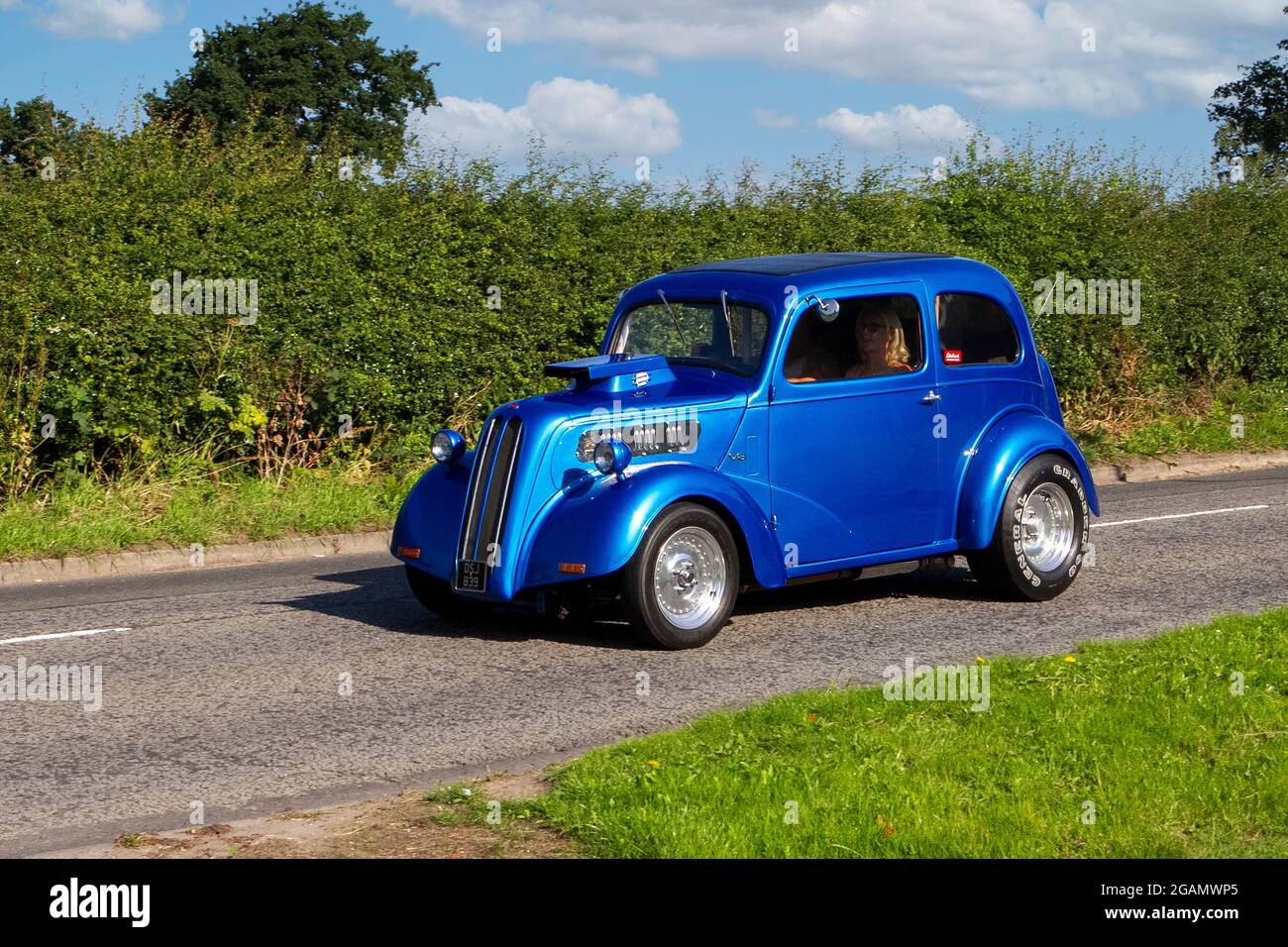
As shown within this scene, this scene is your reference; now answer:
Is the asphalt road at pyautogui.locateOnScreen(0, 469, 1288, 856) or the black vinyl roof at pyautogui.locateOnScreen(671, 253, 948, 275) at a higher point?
the black vinyl roof at pyautogui.locateOnScreen(671, 253, 948, 275)

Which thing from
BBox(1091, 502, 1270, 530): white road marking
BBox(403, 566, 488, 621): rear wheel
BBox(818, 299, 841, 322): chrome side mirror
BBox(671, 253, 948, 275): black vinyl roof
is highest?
BBox(671, 253, 948, 275): black vinyl roof

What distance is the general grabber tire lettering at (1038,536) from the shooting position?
32.0ft

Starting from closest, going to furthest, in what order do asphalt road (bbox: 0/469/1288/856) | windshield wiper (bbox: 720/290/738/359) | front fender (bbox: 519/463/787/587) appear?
asphalt road (bbox: 0/469/1288/856) < front fender (bbox: 519/463/787/587) < windshield wiper (bbox: 720/290/738/359)

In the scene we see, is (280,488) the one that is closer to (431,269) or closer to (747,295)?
(431,269)

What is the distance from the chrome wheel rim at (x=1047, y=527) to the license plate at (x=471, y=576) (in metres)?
3.46

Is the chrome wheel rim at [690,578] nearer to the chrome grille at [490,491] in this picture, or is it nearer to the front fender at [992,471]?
the chrome grille at [490,491]

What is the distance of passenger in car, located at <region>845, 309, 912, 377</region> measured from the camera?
9445 millimetres

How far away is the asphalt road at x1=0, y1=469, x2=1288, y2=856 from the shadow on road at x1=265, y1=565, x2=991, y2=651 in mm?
32

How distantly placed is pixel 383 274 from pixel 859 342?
706cm

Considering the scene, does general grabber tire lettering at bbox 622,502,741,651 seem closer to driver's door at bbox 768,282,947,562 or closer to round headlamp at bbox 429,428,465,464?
driver's door at bbox 768,282,947,562

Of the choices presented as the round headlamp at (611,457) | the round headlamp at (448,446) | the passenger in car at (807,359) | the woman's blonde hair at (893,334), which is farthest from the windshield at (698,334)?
the round headlamp at (448,446)

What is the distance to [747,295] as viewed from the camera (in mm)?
9344

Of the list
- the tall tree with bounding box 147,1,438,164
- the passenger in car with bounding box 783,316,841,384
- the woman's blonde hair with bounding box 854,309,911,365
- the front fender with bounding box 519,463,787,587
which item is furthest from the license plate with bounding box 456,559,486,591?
the tall tree with bounding box 147,1,438,164
